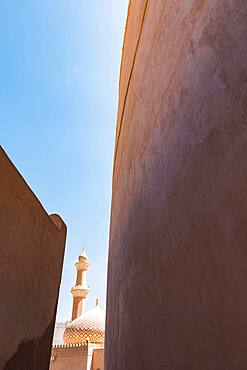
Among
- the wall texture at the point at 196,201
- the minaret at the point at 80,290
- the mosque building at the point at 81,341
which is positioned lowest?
the wall texture at the point at 196,201

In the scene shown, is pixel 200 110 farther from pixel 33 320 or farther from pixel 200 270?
pixel 33 320

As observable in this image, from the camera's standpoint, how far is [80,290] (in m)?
15.7

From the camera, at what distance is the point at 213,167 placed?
101cm

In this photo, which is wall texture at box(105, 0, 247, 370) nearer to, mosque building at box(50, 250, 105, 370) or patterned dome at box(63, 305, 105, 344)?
mosque building at box(50, 250, 105, 370)

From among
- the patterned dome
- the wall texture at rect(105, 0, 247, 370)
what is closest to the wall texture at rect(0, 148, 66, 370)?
the wall texture at rect(105, 0, 247, 370)

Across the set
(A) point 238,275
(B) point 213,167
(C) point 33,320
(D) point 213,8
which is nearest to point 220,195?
(B) point 213,167

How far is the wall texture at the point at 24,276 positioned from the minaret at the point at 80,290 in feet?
42.2

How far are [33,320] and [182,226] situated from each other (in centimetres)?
219

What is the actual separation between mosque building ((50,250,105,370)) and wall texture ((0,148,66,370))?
992cm

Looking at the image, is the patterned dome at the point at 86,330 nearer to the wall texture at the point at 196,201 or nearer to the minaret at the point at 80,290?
the minaret at the point at 80,290

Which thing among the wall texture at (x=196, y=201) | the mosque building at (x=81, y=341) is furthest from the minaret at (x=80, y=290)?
the wall texture at (x=196, y=201)

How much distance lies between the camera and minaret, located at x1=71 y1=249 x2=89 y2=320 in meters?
15.4

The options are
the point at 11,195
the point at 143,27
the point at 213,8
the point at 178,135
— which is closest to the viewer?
the point at 213,8

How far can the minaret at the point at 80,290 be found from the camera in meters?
15.4
